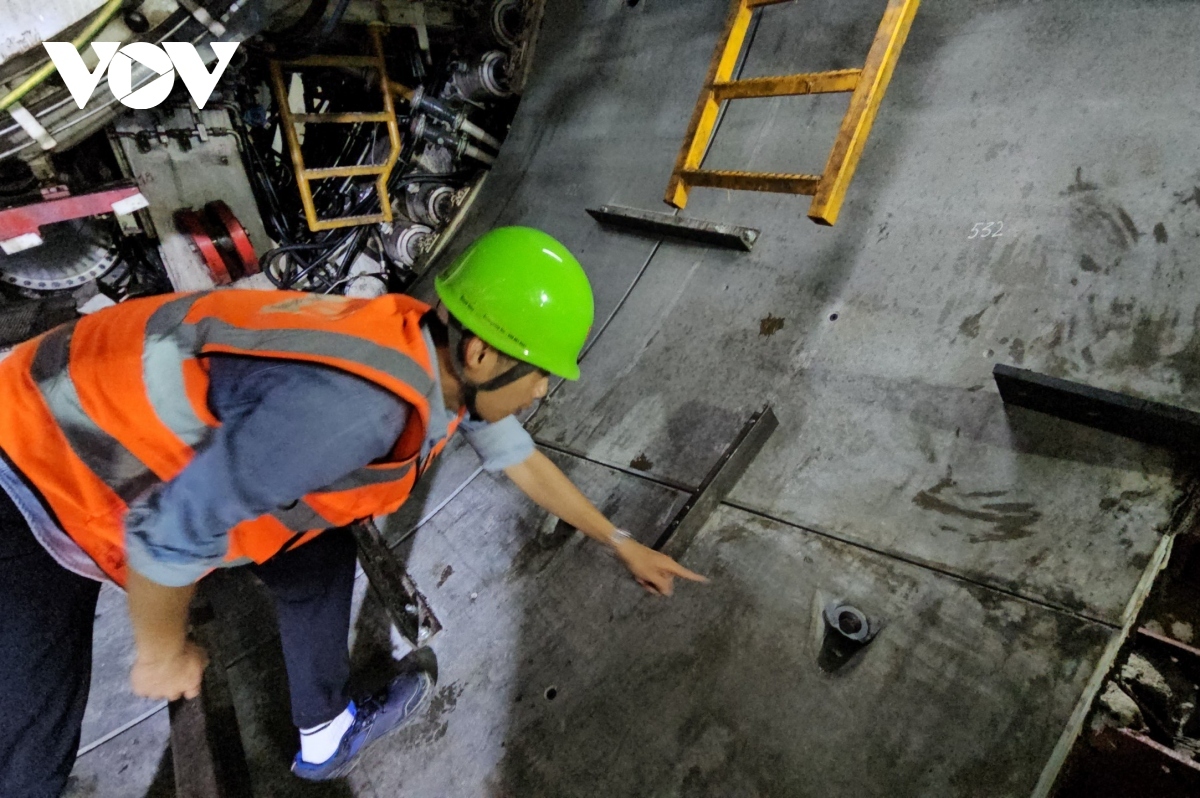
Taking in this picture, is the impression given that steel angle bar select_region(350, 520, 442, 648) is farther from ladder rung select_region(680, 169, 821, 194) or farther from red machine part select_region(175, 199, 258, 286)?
red machine part select_region(175, 199, 258, 286)

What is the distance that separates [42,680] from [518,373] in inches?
47.6

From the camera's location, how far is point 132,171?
3174 mm

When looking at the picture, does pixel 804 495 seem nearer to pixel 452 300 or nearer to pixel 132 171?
pixel 452 300

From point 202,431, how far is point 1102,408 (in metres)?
1.92

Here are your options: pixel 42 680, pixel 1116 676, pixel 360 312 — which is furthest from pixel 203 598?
pixel 1116 676

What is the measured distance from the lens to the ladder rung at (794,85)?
1.93 meters

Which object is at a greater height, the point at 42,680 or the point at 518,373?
the point at 518,373

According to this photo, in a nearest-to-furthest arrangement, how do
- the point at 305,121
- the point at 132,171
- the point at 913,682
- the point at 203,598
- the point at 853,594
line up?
the point at 913,682
the point at 853,594
the point at 203,598
the point at 132,171
the point at 305,121

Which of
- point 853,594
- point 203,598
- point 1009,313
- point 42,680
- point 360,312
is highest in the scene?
point 1009,313

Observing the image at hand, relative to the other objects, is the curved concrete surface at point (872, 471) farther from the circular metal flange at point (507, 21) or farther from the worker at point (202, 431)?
the circular metal flange at point (507, 21)

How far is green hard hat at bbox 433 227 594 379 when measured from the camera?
1283mm

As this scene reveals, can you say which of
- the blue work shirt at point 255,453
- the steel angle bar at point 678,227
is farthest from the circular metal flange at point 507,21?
the blue work shirt at point 255,453

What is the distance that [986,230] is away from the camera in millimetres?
1821
